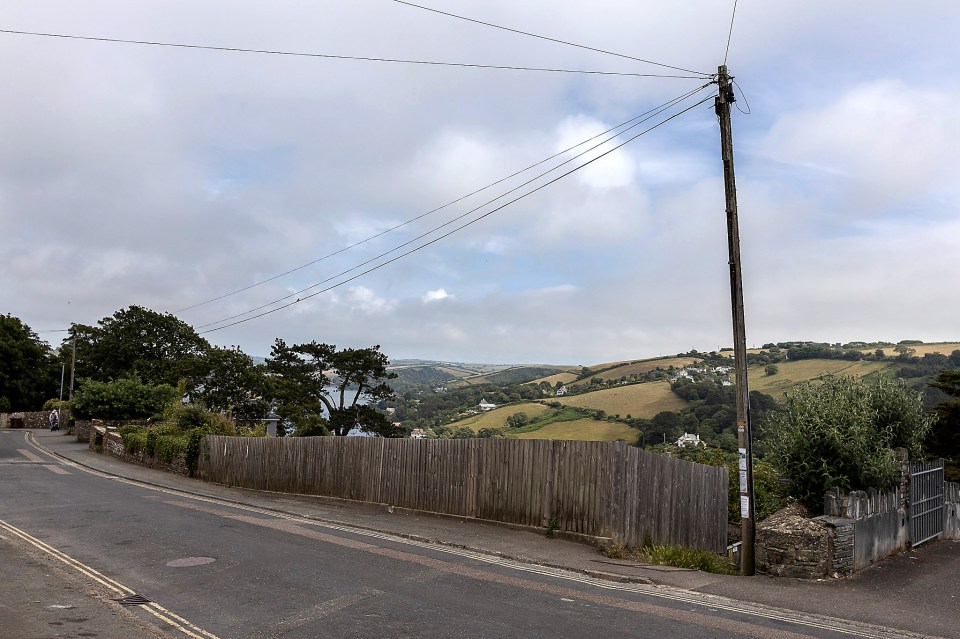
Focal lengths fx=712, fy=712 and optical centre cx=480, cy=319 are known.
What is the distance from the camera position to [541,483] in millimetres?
14672

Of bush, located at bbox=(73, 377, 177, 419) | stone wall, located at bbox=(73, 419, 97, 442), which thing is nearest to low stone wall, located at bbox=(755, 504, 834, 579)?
bush, located at bbox=(73, 377, 177, 419)

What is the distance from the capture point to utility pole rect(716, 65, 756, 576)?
12023 mm

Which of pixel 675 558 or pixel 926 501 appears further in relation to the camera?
pixel 926 501

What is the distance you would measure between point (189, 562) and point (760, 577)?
30.1 ft

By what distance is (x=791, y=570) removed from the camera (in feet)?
37.0

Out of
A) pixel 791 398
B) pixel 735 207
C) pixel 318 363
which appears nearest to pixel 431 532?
pixel 791 398

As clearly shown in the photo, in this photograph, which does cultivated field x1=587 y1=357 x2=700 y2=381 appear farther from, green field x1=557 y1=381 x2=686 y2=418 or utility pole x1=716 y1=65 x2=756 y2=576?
utility pole x1=716 y1=65 x2=756 y2=576

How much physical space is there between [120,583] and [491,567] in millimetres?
5532

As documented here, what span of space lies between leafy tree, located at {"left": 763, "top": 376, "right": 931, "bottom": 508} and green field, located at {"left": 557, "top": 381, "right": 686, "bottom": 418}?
45.2 metres

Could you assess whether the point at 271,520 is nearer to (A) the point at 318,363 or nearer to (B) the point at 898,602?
(B) the point at 898,602

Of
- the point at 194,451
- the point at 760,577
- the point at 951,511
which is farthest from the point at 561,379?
the point at 760,577

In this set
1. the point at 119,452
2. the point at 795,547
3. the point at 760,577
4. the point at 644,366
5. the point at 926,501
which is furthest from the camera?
the point at 644,366

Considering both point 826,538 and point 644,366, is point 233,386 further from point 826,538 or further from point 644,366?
point 644,366

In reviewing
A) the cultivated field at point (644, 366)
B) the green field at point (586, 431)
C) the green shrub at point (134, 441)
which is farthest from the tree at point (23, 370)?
the cultivated field at point (644, 366)
